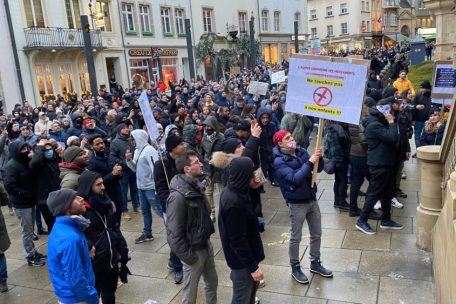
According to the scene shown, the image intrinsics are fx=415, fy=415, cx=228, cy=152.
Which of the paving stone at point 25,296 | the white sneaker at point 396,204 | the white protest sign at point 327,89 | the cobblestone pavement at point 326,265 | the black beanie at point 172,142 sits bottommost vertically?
the paving stone at point 25,296

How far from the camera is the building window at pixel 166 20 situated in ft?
98.6

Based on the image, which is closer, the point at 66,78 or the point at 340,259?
the point at 340,259

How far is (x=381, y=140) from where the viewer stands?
5.78m

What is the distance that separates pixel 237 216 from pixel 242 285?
2.19 feet

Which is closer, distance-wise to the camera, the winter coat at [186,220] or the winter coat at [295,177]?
the winter coat at [186,220]

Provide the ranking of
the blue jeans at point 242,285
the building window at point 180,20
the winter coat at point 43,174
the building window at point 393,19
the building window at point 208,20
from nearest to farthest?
the blue jeans at point 242,285
the winter coat at point 43,174
the building window at point 180,20
the building window at point 208,20
the building window at point 393,19

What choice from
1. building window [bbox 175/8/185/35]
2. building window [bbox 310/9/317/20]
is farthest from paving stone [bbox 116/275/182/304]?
building window [bbox 310/9/317/20]

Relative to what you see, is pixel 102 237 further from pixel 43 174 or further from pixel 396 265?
pixel 396 265

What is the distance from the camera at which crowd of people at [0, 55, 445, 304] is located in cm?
358

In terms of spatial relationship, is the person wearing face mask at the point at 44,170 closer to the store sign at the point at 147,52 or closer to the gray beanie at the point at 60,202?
the gray beanie at the point at 60,202

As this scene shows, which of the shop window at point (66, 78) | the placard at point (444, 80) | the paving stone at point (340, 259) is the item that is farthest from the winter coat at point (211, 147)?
the shop window at point (66, 78)

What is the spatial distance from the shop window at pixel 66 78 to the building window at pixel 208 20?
41.1ft

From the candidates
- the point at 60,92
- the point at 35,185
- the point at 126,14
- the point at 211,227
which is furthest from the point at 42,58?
the point at 211,227

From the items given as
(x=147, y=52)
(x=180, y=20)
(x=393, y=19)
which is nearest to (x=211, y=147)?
(x=147, y=52)
